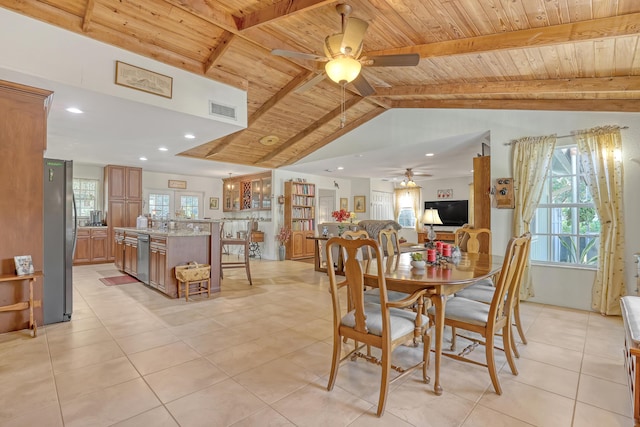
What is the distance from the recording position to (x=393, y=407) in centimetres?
193

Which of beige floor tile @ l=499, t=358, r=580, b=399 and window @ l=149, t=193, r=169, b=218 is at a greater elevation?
window @ l=149, t=193, r=169, b=218

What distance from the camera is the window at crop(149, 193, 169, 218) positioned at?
347 inches

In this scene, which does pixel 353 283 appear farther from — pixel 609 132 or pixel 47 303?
pixel 609 132

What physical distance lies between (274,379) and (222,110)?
3325 mm

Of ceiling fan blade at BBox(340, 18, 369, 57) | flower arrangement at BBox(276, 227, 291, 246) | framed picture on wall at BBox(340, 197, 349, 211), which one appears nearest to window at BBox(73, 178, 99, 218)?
flower arrangement at BBox(276, 227, 291, 246)

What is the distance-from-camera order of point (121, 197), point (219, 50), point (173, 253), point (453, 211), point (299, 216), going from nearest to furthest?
point (219, 50) → point (173, 253) → point (121, 197) → point (299, 216) → point (453, 211)

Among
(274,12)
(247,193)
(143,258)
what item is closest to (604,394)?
(274,12)

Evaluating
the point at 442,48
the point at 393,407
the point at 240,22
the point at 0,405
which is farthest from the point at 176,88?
the point at 393,407

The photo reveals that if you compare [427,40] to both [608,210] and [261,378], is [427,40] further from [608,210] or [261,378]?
[261,378]

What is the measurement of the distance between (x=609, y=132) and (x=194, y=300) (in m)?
5.66

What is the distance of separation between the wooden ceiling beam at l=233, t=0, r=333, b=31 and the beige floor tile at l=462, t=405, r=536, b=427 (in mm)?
3107

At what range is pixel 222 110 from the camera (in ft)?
13.6

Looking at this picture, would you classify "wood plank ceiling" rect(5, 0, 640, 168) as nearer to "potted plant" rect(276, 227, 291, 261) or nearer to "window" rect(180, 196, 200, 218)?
"potted plant" rect(276, 227, 291, 261)

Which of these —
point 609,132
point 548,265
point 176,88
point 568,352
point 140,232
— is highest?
point 176,88
